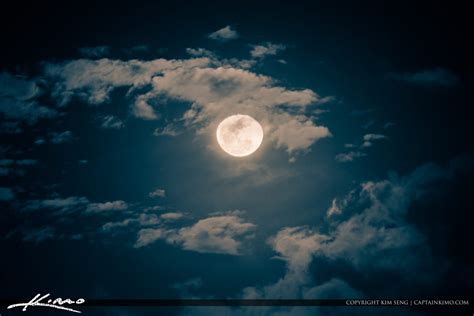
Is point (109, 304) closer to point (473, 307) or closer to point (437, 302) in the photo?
point (437, 302)

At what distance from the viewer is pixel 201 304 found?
1962 cm

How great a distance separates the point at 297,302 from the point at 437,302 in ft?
31.1

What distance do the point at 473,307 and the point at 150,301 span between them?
69.1 ft

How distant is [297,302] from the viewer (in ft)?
60.4

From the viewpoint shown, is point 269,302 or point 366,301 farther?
point 366,301

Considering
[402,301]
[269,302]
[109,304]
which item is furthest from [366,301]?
[109,304]

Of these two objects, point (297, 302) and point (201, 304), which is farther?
point (201, 304)

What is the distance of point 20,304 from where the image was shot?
64.5ft

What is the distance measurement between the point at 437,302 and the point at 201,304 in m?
15.3

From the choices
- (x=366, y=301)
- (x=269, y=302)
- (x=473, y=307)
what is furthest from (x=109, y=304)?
(x=473, y=307)

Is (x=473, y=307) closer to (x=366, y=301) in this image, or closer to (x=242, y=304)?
(x=366, y=301)

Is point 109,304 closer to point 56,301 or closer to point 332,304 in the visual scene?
point 56,301

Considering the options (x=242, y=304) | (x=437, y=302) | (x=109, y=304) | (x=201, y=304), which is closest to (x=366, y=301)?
(x=437, y=302)

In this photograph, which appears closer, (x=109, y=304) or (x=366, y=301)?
(x=109, y=304)
